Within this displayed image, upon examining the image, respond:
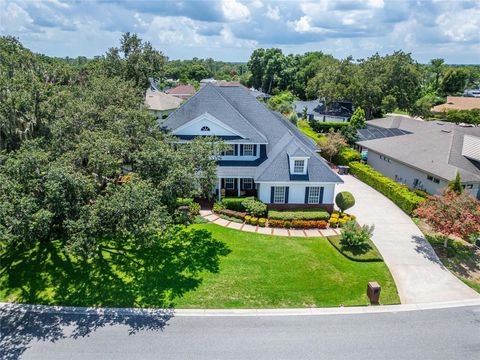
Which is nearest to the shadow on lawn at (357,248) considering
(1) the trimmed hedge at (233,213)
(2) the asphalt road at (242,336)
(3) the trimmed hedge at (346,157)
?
(2) the asphalt road at (242,336)

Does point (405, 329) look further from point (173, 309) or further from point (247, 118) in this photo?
point (247, 118)

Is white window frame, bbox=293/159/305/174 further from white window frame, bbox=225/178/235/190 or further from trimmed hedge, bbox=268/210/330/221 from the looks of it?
white window frame, bbox=225/178/235/190

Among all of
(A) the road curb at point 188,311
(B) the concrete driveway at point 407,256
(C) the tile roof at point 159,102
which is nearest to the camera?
(A) the road curb at point 188,311

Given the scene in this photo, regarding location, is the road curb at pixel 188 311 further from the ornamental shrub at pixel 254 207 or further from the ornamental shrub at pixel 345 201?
the ornamental shrub at pixel 345 201

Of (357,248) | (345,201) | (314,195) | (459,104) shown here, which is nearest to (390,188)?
(345,201)

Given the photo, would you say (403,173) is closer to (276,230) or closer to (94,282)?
(276,230)

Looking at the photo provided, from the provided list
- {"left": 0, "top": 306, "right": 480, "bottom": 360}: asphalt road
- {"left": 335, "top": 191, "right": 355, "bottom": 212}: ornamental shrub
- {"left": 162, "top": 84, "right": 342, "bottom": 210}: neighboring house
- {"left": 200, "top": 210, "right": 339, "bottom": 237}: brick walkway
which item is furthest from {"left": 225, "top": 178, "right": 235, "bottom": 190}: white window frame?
{"left": 0, "top": 306, "right": 480, "bottom": 360}: asphalt road
